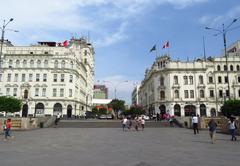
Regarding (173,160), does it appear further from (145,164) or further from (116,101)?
(116,101)

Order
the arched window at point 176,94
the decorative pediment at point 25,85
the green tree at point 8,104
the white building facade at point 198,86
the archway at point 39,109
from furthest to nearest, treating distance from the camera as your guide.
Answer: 1. the arched window at point 176,94
2. the white building facade at point 198,86
3. the archway at point 39,109
4. the decorative pediment at point 25,85
5. the green tree at point 8,104

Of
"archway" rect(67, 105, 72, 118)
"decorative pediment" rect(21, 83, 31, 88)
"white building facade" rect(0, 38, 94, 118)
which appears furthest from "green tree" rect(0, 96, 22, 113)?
"archway" rect(67, 105, 72, 118)

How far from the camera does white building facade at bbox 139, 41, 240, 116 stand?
67.5 metres

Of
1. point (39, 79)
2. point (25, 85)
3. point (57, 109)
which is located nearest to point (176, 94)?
point (57, 109)

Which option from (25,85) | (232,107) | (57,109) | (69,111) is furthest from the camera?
(69,111)

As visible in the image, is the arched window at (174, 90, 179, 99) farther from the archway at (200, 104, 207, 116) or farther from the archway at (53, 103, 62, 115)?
the archway at (53, 103, 62, 115)

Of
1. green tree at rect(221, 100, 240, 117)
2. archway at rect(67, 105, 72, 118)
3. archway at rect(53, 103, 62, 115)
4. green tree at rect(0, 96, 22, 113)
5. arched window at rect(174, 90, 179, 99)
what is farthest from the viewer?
archway at rect(67, 105, 72, 118)

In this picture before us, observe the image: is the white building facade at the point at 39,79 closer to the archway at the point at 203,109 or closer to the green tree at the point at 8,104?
the green tree at the point at 8,104

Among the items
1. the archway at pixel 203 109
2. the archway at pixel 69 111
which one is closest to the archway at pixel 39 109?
the archway at pixel 69 111

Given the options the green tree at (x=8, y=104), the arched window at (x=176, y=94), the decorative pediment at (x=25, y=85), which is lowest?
the green tree at (x=8, y=104)

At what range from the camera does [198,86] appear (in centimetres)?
6812

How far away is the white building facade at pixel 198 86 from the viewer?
221 feet

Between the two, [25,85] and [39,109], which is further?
[39,109]

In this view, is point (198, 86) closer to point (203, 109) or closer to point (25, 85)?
point (203, 109)
